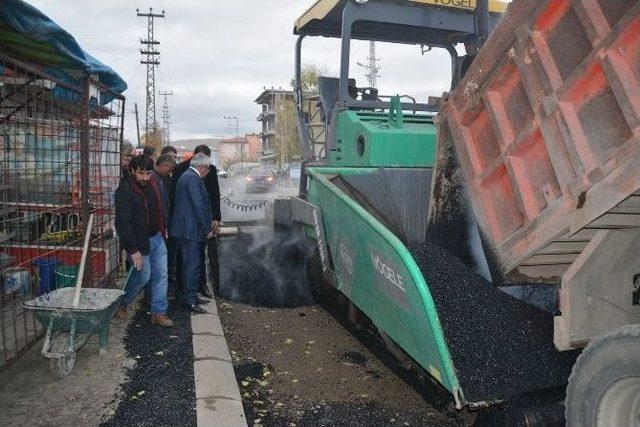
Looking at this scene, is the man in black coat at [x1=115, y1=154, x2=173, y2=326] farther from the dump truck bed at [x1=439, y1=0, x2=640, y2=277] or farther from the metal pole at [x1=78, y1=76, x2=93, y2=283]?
the dump truck bed at [x1=439, y1=0, x2=640, y2=277]

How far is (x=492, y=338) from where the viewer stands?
3068 mm

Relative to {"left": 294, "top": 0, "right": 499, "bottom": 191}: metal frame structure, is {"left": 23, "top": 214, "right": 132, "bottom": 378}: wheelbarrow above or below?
below

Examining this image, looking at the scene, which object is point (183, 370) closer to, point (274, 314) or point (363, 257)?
point (363, 257)

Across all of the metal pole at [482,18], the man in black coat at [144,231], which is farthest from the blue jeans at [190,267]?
the metal pole at [482,18]

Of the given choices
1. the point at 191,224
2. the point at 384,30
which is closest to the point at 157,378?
the point at 191,224

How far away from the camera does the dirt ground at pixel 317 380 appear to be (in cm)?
356

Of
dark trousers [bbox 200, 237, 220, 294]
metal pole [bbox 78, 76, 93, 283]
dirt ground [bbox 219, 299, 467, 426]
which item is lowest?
dirt ground [bbox 219, 299, 467, 426]

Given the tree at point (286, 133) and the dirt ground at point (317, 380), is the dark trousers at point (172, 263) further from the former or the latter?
the tree at point (286, 133)

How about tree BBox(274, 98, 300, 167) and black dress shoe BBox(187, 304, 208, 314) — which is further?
tree BBox(274, 98, 300, 167)

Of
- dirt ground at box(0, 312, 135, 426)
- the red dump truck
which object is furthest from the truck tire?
dirt ground at box(0, 312, 135, 426)

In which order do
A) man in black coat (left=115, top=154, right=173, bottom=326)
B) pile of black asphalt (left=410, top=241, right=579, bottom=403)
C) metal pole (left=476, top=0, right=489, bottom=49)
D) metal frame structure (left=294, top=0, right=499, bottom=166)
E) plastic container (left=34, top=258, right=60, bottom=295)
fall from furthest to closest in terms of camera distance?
1. metal pole (left=476, top=0, right=489, bottom=49)
2. metal frame structure (left=294, top=0, right=499, bottom=166)
3. plastic container (left=34, top=258, right=60, bottom=295)
4. man in black coat (left=115, top=154, right=173, bottom=326)
5. pile of black asphalt (left=410, top=241, right=579, bottom=403)

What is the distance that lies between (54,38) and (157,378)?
108 inches

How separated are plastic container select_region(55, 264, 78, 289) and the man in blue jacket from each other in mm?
989

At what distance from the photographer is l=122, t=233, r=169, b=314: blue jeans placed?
191 inches
